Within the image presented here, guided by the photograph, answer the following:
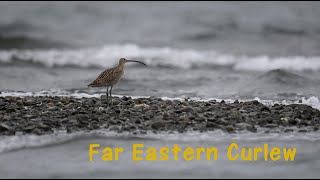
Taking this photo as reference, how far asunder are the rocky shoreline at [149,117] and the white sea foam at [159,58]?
1012 centimetres

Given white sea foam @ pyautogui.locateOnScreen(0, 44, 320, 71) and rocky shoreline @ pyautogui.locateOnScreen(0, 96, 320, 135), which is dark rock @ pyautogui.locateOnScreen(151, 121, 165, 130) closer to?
rocky shoreline @ pyautogui.locateOnScreen(0, 96, 320, 135)

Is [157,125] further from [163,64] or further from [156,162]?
[163,64]

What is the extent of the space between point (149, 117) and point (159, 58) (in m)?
13.9

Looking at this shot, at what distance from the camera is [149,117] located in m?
12.1

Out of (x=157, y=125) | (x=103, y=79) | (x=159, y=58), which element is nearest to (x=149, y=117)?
(x=157, y=125)

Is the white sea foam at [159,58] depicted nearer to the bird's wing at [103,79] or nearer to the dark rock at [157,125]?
the bird's wing at [103,79]

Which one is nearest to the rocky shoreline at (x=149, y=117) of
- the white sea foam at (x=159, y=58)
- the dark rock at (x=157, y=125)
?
the dark rock at (x=157, y=125)

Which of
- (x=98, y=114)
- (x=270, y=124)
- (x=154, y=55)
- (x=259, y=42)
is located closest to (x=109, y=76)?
(x=98, y=114)

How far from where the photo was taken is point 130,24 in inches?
1380

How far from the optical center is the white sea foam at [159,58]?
23.9 m

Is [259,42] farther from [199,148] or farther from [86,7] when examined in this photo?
[199,148]

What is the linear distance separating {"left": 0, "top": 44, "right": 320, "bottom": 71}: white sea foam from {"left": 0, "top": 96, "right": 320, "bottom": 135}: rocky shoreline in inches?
399

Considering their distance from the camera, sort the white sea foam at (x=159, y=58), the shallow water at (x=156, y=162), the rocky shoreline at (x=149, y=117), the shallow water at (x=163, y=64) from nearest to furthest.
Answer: the shallow water at (x=156, y=162) < the shallow water at (x=163, y=64) < the rocky shoreline at (x=149, y=117) < the white sea foam at (x=159, y=58)

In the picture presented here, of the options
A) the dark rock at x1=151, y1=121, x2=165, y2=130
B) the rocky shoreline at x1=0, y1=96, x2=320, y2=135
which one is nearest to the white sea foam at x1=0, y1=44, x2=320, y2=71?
the rocky shoreline at x1=0, y1=96, x2=320, y2=135
